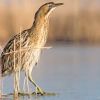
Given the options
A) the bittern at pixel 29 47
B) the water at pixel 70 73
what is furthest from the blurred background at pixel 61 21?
the bittern at pixel 29 47

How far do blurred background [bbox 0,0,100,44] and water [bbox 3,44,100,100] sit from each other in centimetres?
72

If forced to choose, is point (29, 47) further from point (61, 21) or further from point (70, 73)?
point (61, 21)

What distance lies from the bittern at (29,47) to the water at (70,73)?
0.43 meters

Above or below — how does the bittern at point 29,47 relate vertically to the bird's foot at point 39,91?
above

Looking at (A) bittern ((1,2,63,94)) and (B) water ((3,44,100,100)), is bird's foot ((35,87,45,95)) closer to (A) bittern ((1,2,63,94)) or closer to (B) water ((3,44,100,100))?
(A) bittern ((1,2,63,94))

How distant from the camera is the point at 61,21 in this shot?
20.9 metres

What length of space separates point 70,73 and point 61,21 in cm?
702

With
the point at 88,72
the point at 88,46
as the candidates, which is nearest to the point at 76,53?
the point at 88,46

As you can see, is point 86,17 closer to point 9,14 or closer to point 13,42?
point 9,14

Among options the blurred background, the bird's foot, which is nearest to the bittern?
the bird's foot

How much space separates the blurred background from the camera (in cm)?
2019

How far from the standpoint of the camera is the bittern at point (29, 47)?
11.6 metres

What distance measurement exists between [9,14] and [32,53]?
9091 mm

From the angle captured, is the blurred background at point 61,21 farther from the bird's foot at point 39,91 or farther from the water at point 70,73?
the bird's foot at point 39,91
